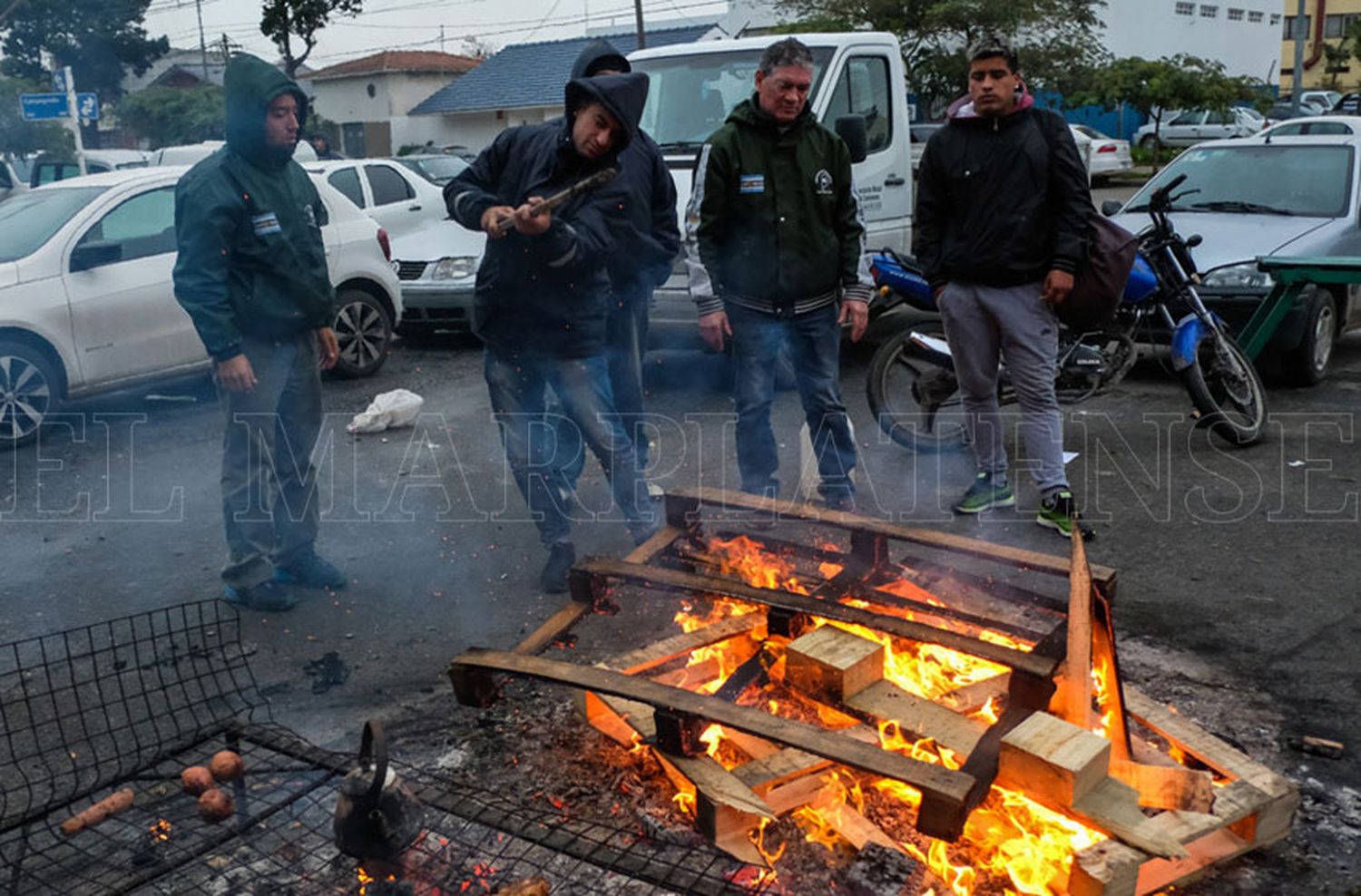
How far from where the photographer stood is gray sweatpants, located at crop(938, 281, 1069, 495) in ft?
16.6

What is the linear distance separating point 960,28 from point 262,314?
25.7 m

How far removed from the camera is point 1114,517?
562cm

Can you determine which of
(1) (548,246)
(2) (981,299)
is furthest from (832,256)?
(1) (548,246)

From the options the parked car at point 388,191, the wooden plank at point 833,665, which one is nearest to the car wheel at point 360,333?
the parked car at point 388,191

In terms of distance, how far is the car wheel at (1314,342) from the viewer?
7863 millimetres

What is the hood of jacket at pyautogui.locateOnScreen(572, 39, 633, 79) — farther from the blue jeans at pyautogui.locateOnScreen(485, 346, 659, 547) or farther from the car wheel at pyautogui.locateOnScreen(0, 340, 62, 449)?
the car wheel at pyautogui.locateOnScreen(0, 340, 62, 449)

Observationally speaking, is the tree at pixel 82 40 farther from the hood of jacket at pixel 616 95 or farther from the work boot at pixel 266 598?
the hood of jacket at pixel 616 95

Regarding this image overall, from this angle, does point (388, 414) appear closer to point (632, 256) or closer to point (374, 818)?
point (632, 256)

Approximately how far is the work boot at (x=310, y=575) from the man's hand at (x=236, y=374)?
2.91 ft

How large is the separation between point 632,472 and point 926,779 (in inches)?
102

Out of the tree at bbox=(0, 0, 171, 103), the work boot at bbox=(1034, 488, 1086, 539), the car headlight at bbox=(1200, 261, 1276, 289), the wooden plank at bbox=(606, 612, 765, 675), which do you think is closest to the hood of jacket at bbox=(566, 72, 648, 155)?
the wooden plank at bbox=(606, 612, 765, 675)

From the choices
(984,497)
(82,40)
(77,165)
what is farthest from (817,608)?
(82,40)

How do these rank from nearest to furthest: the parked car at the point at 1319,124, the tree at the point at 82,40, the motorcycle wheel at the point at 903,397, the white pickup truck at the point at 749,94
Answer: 1. the motorcycle wheel at the point at 903,397
2. the white pickup truck at the point at 749,94
3. the parked car at the point at 1319,124
4. the tree at the point at 82,40

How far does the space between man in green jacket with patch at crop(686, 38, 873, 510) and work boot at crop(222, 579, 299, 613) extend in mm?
2164
